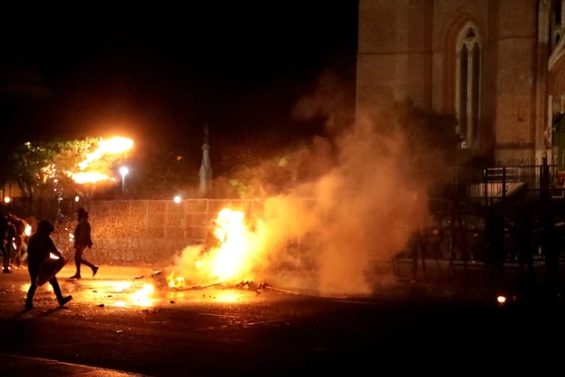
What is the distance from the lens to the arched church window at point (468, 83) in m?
43.9

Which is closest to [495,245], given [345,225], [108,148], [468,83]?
[345,225]

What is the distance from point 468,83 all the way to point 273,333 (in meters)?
33.7

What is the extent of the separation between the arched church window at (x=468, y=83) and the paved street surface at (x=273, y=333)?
2646cm

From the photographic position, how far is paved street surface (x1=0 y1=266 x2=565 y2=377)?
10.2 meters

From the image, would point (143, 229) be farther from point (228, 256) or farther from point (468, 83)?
point (468, 83)

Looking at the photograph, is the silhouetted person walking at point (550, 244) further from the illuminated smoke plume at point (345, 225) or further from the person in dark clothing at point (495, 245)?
the illuminated smoke plume at point (345, 225)

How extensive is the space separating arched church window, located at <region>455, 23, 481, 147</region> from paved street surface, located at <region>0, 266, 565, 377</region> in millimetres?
26456

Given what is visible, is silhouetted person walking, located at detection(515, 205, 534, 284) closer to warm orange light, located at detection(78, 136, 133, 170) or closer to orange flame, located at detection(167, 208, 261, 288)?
orange flame, located at detection(167, 208, 261, 288)

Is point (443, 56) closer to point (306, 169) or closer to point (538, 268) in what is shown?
point (306, 169)

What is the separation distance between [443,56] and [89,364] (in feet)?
120

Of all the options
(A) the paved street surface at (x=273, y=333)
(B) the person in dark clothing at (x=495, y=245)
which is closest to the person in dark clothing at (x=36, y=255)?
(A) the paved street surface at (x=273, y=333)

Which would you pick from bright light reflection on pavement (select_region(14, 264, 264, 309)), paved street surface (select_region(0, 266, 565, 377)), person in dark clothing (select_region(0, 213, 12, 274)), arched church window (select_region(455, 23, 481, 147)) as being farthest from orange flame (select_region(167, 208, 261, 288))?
arched church window (select_region(455, 23, 481, 147))

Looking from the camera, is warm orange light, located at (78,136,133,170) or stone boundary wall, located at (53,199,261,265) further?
warm orange light, located at (78,136,133,170)

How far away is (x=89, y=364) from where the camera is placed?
33.8 feet
